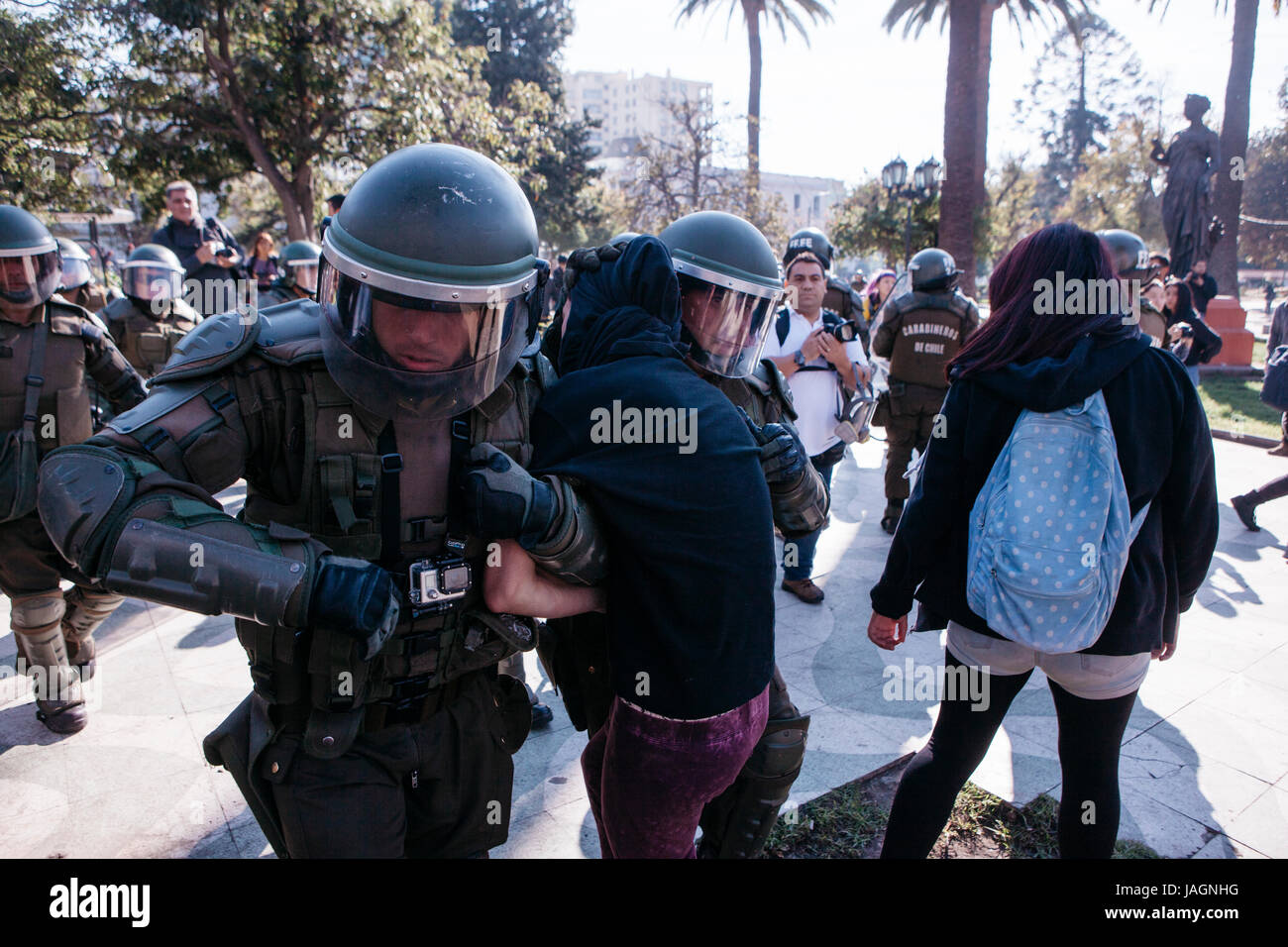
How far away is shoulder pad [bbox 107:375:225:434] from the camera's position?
4.73 feet

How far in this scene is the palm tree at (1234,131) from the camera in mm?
15719

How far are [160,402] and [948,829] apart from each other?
2812 mm

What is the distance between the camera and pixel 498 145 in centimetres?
1295

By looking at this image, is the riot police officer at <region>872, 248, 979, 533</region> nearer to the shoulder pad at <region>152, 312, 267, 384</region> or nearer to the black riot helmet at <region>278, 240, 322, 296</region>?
the black riot helmet at <region>278, 240, 322, 296</region>

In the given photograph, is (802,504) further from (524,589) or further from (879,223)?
(879,223)

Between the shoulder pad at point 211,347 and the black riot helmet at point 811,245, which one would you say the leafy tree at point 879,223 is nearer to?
the black riot helmet at point 811,245

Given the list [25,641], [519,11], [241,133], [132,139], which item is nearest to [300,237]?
[241,133]

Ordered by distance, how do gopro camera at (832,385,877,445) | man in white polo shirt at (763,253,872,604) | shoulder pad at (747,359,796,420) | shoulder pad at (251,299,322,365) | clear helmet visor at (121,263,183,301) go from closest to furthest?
1. shoulder pad at (251,299,322,365)
2. shoulder pad at (747,359,796,420)
3. gopro camera at (832,385,877,445)
4. man in white polo shirt at (763,253,872,604)
5. clear helmet visor at (121,263,183,301)

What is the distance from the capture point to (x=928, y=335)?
5.72 meters

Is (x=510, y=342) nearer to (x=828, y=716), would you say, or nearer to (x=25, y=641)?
(x=828, y=716)

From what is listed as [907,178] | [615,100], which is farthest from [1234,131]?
[615,100]

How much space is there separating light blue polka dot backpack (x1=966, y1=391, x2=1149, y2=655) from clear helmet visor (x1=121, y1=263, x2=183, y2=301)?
5.81 metres

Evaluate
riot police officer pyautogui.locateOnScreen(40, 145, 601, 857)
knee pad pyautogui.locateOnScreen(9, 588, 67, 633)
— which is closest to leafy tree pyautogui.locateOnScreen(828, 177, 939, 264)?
knee pad pyautogui.locateOnScreen(9, 588, 67, 633)

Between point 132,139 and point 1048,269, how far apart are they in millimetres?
12179
